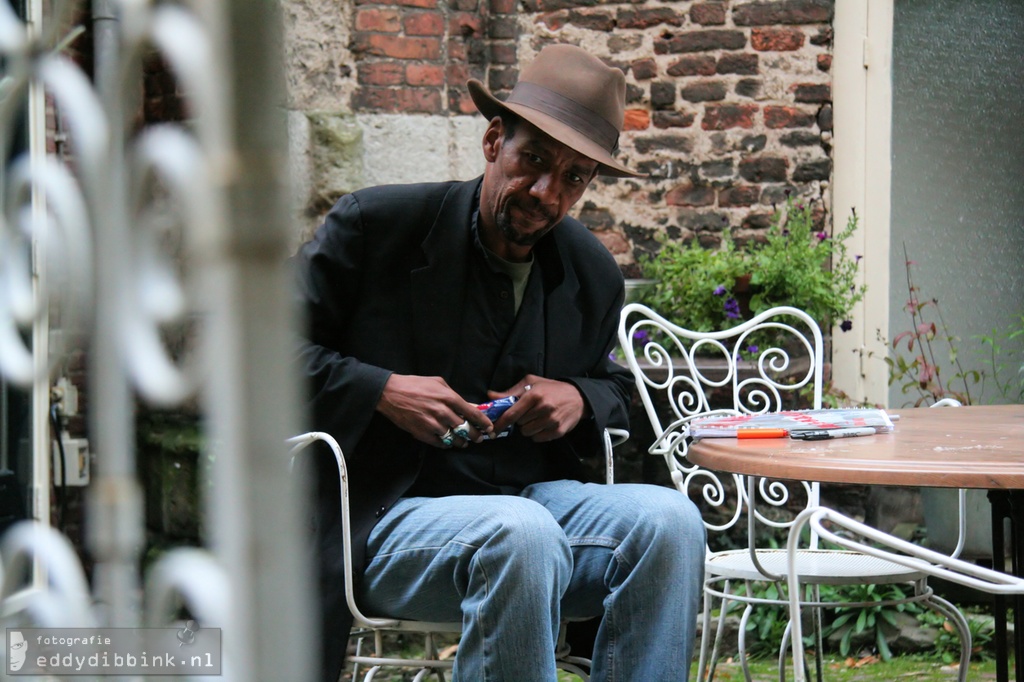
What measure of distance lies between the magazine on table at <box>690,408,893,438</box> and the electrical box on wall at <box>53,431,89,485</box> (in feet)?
8.17

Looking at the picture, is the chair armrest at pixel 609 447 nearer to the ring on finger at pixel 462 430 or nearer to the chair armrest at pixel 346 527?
the ring on finger at pixel 462 430

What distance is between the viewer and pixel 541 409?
8.47ft

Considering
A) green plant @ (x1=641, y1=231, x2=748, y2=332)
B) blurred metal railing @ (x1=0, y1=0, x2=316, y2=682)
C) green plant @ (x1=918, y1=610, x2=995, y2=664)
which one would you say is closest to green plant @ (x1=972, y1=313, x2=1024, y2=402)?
green plant @ (x1=918, y1=610, x2=995, y2=664)

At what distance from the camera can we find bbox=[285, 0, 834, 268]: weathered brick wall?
443 centimetres

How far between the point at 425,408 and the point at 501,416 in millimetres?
208

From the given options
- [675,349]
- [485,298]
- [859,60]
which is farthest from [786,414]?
[859,60]

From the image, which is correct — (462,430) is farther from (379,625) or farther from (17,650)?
(17,650)

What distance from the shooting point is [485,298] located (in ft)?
8.92

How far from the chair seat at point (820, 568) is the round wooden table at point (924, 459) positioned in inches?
10.0

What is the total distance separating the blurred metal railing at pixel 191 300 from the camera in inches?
25.6

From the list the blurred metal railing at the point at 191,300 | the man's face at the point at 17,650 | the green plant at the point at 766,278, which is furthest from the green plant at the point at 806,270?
the blurred metal railing at the point at 191,300

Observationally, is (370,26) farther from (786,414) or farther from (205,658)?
(205,658)

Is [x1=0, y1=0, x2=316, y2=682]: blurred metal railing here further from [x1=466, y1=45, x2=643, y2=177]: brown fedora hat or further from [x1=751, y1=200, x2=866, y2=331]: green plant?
[x1=751, y1=200, x2=866, y2=331]: green plant

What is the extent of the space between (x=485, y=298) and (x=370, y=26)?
1.98 m
